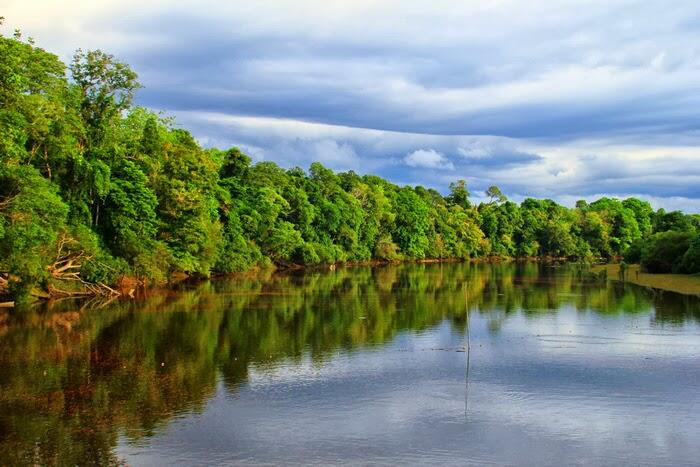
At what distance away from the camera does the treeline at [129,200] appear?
37419 millimetres

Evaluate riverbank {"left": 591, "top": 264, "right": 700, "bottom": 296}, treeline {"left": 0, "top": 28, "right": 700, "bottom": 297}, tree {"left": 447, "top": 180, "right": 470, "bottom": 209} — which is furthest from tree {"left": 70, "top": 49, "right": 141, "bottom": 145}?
tree {"left": 447, "top": 180, "right": 470, "bottom": 209}

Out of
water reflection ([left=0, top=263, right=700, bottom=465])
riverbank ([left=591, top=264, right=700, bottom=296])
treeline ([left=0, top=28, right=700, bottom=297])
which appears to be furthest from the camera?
riverbank ([left=591, top=264, right=700, bottom=296])

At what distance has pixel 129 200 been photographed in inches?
2050

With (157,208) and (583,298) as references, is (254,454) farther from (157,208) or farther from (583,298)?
(157,208)

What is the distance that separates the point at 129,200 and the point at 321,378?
33300 mm

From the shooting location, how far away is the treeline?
1473 inches

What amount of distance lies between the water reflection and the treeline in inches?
204

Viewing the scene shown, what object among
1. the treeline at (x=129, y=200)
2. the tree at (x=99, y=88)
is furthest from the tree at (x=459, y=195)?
the tree at (x=99, y=88)

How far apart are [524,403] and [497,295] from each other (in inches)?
1401

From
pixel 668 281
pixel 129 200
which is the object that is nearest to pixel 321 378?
pixel 129 200

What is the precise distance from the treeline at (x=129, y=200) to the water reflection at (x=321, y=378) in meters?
5.17

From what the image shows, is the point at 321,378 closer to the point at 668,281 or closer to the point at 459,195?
the point at 668,281

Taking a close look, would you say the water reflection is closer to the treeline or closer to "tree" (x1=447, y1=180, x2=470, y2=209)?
the treeline

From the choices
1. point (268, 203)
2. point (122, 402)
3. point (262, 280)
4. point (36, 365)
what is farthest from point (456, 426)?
point (268, 203)
